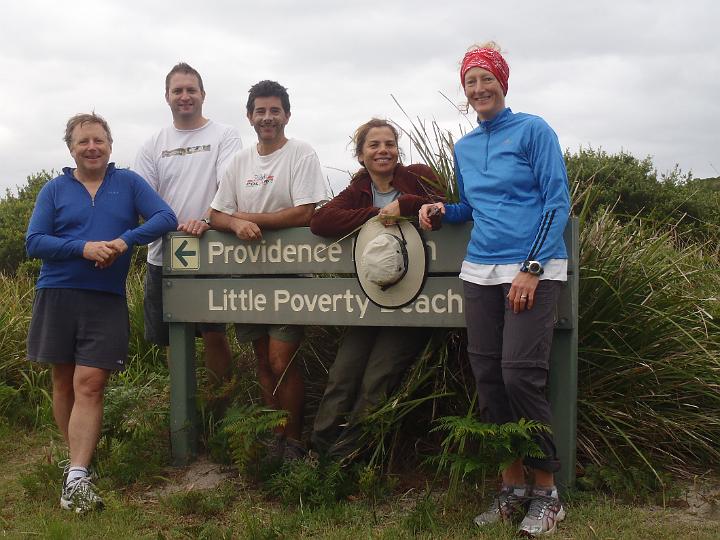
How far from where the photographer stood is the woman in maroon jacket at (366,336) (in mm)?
4258

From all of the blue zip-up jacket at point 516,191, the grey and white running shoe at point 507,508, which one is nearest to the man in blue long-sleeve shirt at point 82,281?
the blue zip-up jacket at point 516,191

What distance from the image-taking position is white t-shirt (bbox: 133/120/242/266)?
5070mm

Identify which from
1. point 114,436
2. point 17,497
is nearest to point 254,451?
point 114,436

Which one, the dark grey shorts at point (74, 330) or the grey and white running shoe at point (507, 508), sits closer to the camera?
the grey and white running shoe at point (507, 508)

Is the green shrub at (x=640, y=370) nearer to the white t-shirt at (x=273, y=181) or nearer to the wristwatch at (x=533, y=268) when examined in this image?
the wristwatch at (x=533, y=268)

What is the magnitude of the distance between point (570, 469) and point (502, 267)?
3.78ft

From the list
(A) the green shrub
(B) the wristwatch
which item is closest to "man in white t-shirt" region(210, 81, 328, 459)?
(B) the wristwatch

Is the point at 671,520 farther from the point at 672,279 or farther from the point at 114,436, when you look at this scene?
the point at 114,436

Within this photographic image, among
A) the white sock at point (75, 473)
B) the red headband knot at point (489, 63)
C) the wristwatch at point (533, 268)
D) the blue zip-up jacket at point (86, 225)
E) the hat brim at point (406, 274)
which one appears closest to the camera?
the wristwatch at point (533, 268)

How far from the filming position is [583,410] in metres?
4.33

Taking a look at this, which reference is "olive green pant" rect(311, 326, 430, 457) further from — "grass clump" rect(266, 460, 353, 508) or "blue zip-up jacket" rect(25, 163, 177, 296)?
"blue zip-up jacket" rect(25, 163, 177, 296)

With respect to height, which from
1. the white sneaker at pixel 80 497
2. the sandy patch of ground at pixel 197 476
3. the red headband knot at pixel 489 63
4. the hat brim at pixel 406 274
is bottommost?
the sandy patch of ground at pixel 197 476

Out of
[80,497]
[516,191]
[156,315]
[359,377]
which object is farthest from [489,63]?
[80,497]

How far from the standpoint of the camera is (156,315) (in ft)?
17.2
